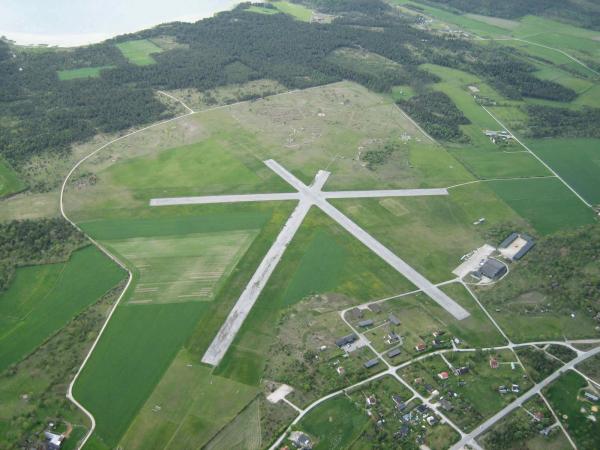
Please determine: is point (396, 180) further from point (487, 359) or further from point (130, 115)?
point (130, 115)

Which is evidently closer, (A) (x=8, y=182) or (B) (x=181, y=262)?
(B) (x=181, y=262)

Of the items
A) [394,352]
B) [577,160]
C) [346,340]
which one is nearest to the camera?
[394,352]

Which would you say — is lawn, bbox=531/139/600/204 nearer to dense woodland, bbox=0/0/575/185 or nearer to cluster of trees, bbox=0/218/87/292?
dense woodland, bbox=0/0/575/185

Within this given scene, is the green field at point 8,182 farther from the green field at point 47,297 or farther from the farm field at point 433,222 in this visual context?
the farm field at point 433,222

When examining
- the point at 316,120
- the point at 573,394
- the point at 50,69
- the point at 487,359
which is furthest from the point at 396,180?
the point at 50,69

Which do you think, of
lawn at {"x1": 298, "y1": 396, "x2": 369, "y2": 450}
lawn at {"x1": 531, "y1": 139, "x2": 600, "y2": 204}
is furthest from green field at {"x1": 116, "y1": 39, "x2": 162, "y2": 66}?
lawn at {"x1": 298, "y1": 396, "x2": 369, "y2": 450}

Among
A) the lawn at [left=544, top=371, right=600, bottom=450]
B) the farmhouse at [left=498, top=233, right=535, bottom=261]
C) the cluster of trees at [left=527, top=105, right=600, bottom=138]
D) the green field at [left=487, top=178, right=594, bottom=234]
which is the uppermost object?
the cluster of trees at [left=527, top=105, right=600, bottom=138]

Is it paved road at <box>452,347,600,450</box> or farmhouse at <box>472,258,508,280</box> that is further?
farmhouse at <box>472,258,508,280</box>

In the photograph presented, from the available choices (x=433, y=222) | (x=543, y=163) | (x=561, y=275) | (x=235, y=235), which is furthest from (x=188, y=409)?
(x=543, y=163)

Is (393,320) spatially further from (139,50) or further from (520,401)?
(139,50)
